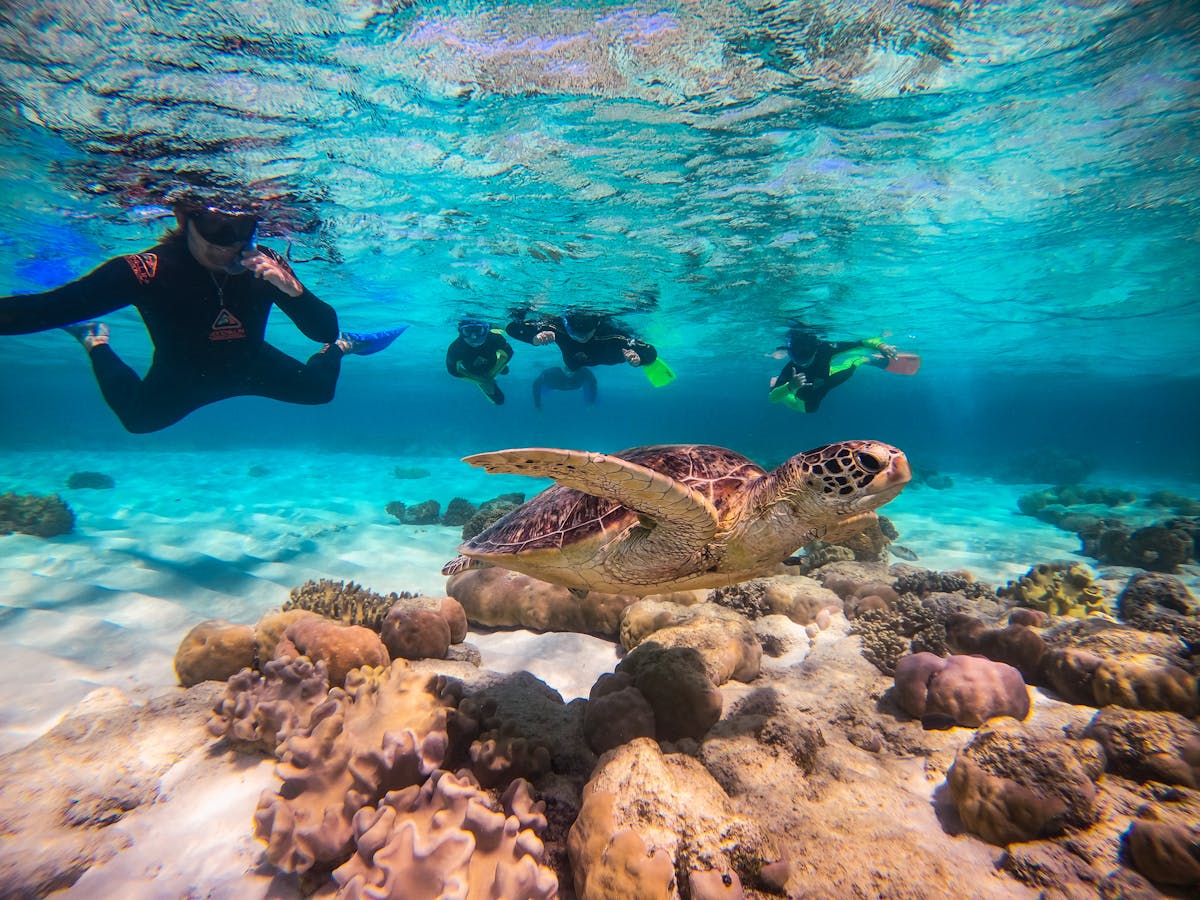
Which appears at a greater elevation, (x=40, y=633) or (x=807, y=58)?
(x=807, y=58)

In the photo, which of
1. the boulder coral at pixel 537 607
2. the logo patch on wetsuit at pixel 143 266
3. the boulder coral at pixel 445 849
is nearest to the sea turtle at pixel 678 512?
the boulder coral at pixel 537 607

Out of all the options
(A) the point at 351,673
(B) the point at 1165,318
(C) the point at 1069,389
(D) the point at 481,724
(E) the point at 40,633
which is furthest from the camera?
(C) the point at 1069,389

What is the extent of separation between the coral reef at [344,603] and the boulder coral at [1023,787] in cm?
447

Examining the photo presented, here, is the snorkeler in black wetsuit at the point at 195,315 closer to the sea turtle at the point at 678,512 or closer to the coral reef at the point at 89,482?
the sea turtle at the point at 678,512

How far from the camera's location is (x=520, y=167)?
849 cm

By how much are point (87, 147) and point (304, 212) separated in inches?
119

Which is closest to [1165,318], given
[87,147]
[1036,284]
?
[1036,284]

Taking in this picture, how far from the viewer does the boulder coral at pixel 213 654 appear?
353cm

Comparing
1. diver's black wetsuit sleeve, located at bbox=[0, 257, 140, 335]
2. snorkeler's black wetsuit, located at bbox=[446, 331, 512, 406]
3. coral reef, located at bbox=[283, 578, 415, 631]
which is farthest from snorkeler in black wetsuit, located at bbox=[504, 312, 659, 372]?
coral reef, located at bbox=[283, 578, 415, 631]

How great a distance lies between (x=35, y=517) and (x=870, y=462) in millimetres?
15445

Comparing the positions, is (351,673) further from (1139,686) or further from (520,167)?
(520,167)

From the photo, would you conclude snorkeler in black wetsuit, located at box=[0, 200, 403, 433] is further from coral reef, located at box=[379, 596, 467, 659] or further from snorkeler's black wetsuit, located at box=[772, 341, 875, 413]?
snorkeler's black wetsuit, located at box=[772, 341, 875, 413]

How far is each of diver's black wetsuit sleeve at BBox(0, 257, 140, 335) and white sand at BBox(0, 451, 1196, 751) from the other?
2867mm

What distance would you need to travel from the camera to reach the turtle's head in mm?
2557
